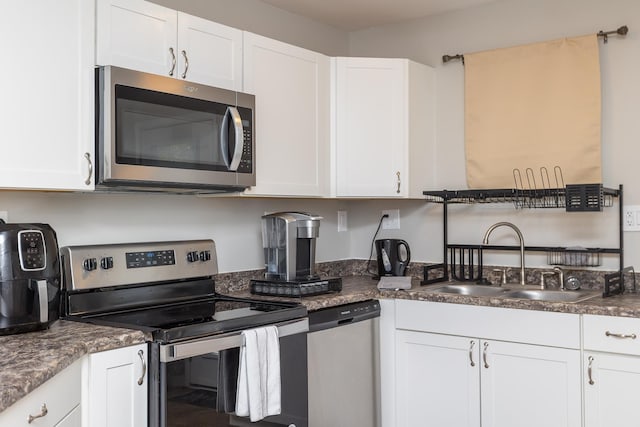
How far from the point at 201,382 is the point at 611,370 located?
4.99 feet

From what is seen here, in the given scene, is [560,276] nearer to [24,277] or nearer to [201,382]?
[201,382]

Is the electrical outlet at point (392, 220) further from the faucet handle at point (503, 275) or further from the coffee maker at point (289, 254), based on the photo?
the coffee maker at point (289, 254)

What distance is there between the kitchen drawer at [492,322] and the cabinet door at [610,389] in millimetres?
114

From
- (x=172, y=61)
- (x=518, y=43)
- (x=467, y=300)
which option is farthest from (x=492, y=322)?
(x=172, y=61)

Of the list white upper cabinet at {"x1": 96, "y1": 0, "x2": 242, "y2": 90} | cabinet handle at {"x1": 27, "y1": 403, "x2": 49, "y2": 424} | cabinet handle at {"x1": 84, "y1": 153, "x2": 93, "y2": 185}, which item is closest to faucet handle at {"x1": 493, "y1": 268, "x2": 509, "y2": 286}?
white upper cabinet at {"x1": 96, "y1": 0, "x2": 242, "y2": 90}

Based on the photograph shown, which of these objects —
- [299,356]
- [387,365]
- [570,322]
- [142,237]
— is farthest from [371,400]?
[142,237]

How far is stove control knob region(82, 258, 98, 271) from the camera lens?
2400 millimetres

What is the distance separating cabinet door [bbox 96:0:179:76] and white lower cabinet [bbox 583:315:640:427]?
6.24 ft

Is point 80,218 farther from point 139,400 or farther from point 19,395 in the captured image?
point 19,395

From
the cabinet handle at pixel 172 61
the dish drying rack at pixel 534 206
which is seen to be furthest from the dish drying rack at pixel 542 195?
the cabinet handle at pixel 172 61

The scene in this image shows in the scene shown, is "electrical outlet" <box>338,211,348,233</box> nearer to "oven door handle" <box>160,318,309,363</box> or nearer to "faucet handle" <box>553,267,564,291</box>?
"faucet handle" <box>553,267,564,291</box>

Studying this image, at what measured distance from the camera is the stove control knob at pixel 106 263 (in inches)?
96.7

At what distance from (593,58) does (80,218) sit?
237cm

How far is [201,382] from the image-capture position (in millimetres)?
2137
